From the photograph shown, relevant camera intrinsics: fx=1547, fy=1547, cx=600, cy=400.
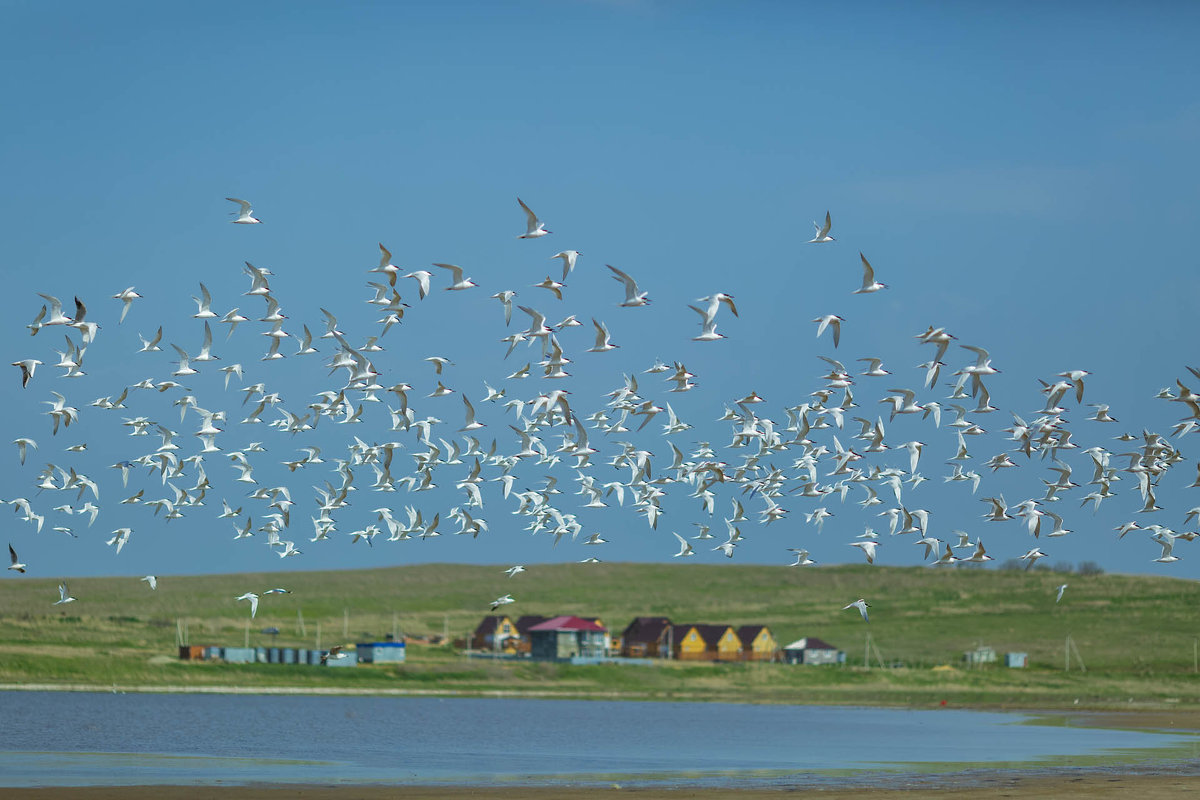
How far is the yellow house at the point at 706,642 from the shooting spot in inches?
4026

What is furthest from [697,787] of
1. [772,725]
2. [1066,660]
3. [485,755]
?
[1066,660]

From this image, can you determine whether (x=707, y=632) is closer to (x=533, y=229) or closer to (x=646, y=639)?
(x=646, y=639)

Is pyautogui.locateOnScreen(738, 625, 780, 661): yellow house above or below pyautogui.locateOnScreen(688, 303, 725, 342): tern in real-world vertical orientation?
below

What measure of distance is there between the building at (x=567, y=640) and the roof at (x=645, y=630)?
3373mm

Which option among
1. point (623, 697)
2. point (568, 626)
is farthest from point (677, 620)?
point (623, 697)

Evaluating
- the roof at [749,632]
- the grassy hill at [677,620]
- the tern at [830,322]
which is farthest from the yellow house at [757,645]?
the tern at [830,322]

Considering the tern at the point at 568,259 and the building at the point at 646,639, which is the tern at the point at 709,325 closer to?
the tern at the point at 568,259

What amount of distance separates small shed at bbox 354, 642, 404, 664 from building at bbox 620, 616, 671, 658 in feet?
68.6

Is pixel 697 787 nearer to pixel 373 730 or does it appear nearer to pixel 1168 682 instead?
pixel 373 730

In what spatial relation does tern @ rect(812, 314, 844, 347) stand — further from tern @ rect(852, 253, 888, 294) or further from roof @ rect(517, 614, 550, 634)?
roof @ rect(517, 614, 550, 634)

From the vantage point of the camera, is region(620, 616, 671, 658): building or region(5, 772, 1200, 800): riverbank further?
region(620, 616, 671, 658): building

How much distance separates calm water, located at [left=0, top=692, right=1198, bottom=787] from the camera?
37438 mm

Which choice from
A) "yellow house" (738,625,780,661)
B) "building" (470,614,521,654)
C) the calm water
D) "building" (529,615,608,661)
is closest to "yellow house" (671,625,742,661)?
"yellow house" (738,625,780,661)

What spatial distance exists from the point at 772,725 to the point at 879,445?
16.5 metres
